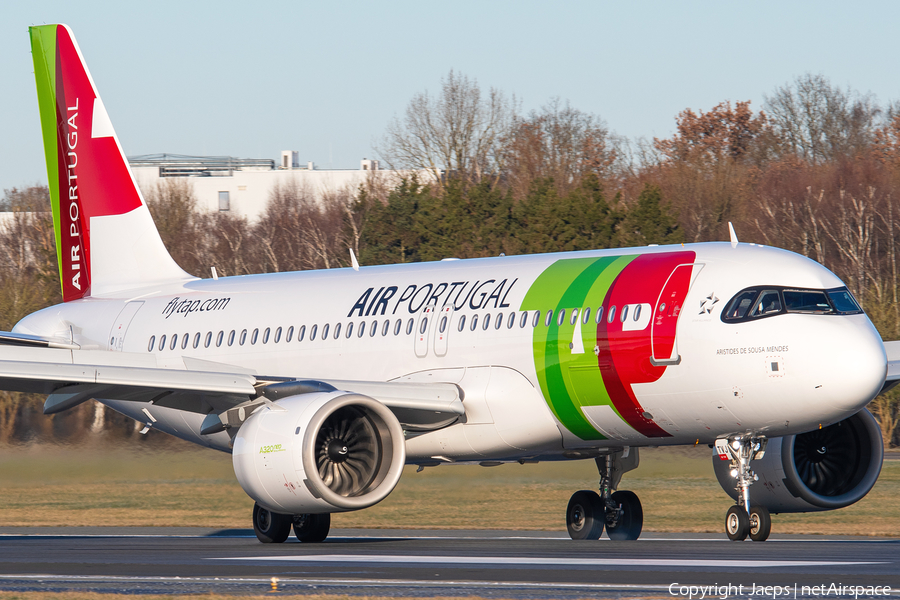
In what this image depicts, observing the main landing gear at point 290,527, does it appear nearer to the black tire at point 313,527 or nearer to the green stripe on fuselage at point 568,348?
the black tire at point 313,527

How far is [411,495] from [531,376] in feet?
28.5

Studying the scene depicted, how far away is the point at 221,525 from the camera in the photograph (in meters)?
26.8

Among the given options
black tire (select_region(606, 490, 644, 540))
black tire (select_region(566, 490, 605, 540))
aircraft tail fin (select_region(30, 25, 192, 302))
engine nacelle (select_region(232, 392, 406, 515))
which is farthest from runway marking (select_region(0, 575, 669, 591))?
aircraft tail fin (select_region(30, 25, 192, 302))

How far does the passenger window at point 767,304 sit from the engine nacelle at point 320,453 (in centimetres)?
511

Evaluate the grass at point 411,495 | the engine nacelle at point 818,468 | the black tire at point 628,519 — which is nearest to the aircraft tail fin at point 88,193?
the grass at point 411,495

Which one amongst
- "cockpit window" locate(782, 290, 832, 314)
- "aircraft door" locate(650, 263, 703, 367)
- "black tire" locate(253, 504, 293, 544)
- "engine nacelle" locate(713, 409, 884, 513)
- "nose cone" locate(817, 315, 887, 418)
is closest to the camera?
"nose cone" locate(817, 315, 887, 418)

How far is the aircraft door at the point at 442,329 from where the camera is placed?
66.4 feet

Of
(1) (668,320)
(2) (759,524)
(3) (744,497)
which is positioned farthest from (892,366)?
(1) (668,320)

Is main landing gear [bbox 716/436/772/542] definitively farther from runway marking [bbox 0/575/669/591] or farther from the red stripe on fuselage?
runway marking [bbox 0/575/669/591]

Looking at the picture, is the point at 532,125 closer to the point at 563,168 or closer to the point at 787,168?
the point at 563,168

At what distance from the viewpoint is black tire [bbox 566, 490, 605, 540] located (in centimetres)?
2100

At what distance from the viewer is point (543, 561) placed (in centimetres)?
1483

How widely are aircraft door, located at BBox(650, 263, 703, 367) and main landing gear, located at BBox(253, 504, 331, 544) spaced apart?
6335 mm

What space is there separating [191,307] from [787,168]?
5792 centimetres
